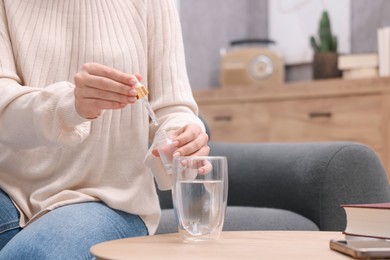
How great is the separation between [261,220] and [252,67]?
197cm

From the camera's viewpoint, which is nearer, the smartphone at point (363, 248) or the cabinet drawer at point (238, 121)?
the smartphone at point (363, 248)

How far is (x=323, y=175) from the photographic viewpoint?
1.72m

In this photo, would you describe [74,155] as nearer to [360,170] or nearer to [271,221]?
[271,221]

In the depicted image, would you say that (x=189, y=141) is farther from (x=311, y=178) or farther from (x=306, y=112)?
(x=306, y=112)

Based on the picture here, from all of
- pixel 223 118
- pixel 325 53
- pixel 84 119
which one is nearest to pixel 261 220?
pixel 84 119

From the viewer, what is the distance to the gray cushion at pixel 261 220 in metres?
1.67

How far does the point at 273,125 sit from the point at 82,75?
2.43 meters

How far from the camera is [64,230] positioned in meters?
1.01

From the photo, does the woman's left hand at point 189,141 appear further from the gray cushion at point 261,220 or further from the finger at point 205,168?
the gray cushion at point 261,220

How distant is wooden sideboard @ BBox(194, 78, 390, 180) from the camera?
2.93 metres

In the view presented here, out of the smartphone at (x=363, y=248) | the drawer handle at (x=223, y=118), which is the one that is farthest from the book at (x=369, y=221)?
the drawer handle at (x=223, y=118)

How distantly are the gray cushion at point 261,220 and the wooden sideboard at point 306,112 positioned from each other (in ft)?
4.15

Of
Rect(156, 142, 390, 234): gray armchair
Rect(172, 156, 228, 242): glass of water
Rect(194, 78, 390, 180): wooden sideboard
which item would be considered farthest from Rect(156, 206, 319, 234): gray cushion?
Rect(194, 78, 390, 180): wooden sideboard

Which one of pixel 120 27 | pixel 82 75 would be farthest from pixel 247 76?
pixel 82 75
